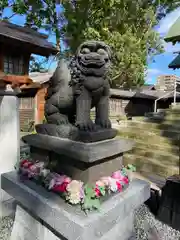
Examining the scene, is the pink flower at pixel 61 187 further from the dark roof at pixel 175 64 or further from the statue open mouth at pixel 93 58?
the dark roof at pixel 175 64

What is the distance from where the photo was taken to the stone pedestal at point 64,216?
135 cm

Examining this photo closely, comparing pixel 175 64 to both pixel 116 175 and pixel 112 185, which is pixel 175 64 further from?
pixel 112 185

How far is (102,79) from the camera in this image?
169 centimetres

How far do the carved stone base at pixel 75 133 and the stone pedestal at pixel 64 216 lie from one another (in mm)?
518

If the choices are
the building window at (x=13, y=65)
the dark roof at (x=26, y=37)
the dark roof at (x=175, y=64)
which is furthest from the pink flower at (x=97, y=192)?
the dark roof at (x=175, y=64)

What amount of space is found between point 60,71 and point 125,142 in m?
0.94

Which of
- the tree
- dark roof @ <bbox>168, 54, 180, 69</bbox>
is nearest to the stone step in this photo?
dark roof @ <bbox>168, 54, 180, 69</bbox>

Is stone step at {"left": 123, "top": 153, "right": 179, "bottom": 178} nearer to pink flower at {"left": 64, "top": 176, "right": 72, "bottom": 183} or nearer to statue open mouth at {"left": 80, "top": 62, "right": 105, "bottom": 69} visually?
pink flower at {"left": 64, "top": 176, "right": 72, "bottom": 183}

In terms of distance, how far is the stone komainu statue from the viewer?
1.63m

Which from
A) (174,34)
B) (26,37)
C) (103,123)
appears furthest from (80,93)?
(174,34)

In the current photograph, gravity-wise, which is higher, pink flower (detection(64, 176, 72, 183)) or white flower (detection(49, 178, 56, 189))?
pink flower (detection(64, 176, 72, 183))

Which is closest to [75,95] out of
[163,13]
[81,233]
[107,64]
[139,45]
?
[107,64]

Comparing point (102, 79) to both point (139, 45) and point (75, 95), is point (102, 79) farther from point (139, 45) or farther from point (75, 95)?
point (139, 45)

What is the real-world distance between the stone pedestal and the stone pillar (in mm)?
572
